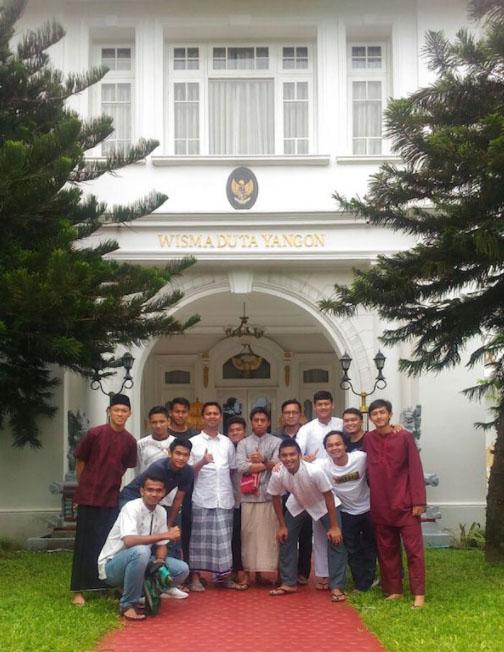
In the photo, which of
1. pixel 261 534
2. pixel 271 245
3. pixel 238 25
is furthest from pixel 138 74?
pixel 261 534

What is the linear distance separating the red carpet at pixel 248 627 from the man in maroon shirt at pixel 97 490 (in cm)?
65

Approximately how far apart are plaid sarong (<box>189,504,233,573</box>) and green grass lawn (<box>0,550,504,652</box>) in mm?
811

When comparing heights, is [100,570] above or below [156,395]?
below

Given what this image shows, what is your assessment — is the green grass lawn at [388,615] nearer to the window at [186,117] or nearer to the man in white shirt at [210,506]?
the man in white shirt at [210,506]

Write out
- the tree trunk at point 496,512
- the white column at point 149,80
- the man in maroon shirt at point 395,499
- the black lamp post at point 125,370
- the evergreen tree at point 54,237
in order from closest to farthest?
the man in maroon shirt at point 395,499 → the evergreen tree at point 54,237 → the tree trunk at point 496,512 → the black lamp post at point 125,370 → the white column at point 149,80

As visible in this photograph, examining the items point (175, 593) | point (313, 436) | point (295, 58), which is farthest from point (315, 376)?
point (175, 593)

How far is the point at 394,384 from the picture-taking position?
1204 cm

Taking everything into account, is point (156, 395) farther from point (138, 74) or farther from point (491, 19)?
point (491, 19)

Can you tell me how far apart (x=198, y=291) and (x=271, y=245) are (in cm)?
116

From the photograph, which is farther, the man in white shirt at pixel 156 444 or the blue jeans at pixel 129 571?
the man in white shirt at pixel 156 444

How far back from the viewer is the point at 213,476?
24.6 ft

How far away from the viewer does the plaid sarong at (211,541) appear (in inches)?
289

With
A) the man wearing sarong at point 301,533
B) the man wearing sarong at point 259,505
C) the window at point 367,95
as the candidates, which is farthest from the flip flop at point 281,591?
the window at point 367,95

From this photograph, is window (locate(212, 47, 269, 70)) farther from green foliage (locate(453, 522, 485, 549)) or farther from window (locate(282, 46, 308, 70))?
green foliage (locate(453, 522, 485, 549))
